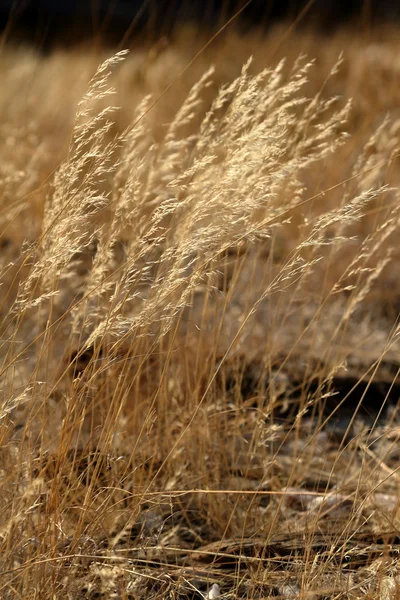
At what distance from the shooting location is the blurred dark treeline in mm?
9844

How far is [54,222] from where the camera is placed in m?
1.47

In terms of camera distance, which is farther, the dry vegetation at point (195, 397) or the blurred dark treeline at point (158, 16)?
the blurred dark treeline at point (158, 16)

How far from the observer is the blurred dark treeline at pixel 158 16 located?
9844mm

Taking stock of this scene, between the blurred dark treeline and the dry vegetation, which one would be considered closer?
the dry vegetation

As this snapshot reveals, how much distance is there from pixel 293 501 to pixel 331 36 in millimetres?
7465

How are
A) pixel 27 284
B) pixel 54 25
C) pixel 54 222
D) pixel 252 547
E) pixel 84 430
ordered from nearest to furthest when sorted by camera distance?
pixel 27 284 → pixel 54 222 → pixel 252 547 → pixel 84 430 → pixel 54 25

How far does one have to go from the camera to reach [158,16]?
12.3 metres

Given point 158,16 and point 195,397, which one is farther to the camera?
point 158,16

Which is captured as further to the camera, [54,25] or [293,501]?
[54,25]

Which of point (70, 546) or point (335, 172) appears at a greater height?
point (70, 546)

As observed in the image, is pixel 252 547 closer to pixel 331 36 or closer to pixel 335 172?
pixel 335 172

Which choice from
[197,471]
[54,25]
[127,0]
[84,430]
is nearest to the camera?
[197,471]

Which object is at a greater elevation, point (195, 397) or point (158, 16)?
point (195, 397)

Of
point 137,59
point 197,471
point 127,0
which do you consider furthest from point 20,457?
point 127,0
